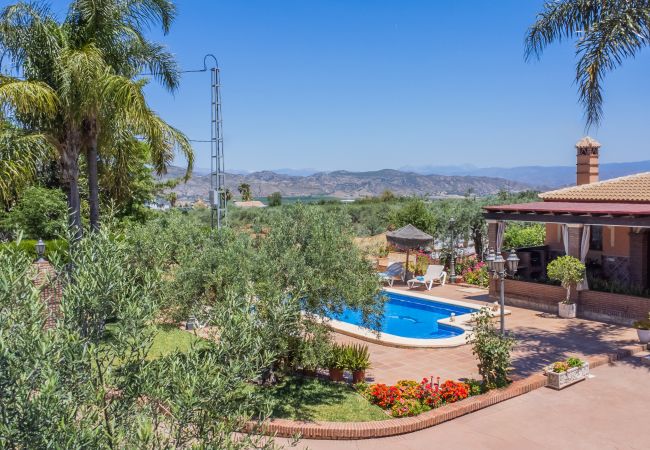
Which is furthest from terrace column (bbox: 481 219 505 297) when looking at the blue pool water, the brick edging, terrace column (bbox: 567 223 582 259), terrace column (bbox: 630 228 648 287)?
the brick edging

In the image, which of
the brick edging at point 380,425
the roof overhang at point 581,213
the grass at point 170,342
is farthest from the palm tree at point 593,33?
the grass at point 170,342

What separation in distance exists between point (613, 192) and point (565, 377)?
1207 cm

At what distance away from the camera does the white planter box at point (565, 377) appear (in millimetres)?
10914

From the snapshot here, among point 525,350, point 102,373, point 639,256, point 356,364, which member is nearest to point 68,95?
point 356,364

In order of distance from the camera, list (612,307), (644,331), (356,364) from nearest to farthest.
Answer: (356,364) < (644,331) < (612,307)

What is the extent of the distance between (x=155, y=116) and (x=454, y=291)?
44.8 feet

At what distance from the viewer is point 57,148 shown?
1338cm

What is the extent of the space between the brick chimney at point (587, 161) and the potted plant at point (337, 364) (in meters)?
19.8

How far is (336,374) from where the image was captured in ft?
36.1

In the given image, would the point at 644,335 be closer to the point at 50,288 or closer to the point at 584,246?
the point at 584,246

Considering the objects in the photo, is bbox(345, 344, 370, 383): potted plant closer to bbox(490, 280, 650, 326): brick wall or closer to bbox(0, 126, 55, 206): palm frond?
bbox(0, 126, 55, 206): palm frond

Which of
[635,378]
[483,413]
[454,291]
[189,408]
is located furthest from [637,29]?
[189,408]

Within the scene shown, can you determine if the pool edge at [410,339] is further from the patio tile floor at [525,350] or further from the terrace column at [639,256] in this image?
the terrace column at [639,256]

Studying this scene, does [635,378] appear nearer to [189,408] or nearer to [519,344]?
[519,344]
